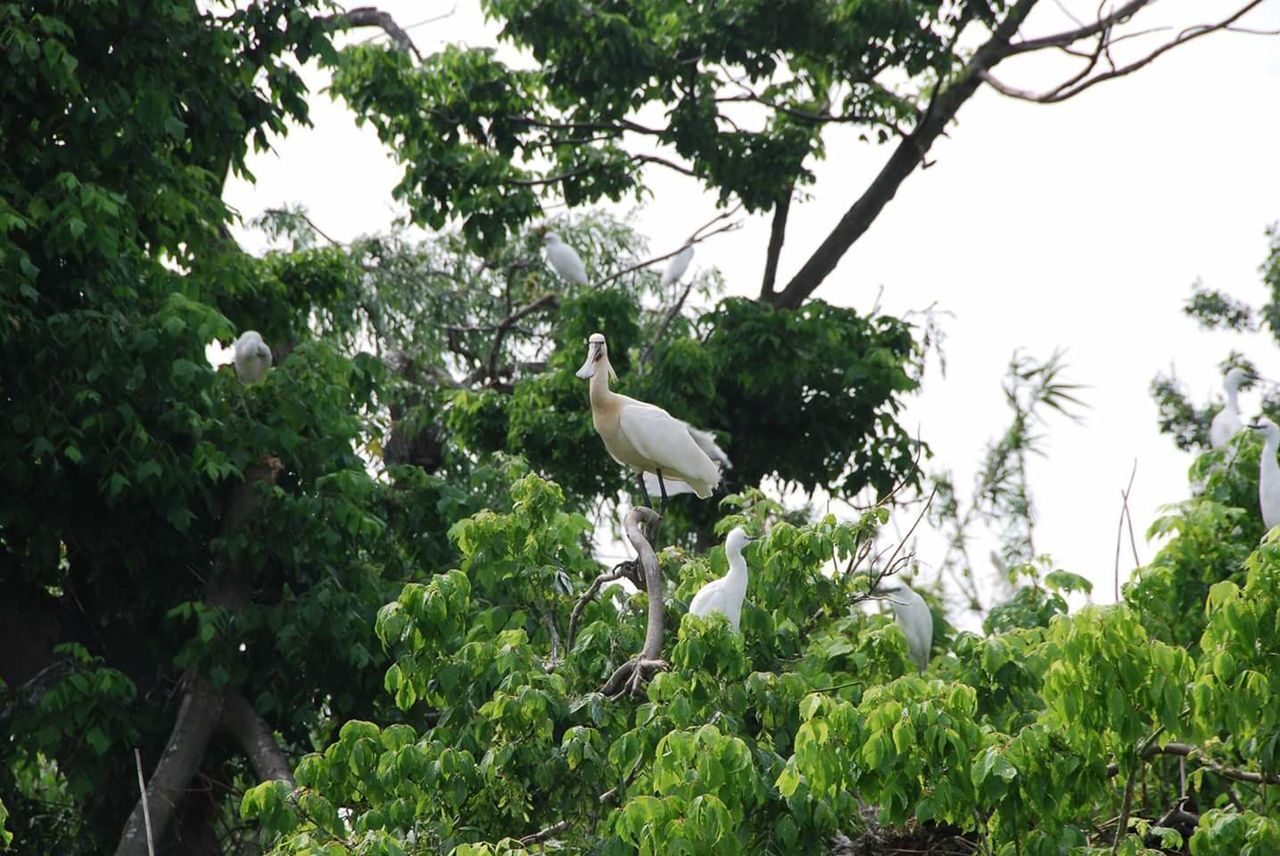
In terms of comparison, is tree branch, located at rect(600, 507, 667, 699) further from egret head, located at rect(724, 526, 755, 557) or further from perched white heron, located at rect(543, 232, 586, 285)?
perched white heron, located at rect(543, 232, 586, 285)

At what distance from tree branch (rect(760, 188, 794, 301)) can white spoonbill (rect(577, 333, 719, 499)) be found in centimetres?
502

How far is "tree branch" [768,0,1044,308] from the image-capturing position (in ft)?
34.1

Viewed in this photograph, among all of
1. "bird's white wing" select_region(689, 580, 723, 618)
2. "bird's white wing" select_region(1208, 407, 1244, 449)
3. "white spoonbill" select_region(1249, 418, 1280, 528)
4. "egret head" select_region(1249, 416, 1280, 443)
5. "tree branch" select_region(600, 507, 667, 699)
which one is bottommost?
"tree branch" select_region(600, 507, 667, 699)

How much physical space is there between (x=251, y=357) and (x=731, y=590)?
157 inches

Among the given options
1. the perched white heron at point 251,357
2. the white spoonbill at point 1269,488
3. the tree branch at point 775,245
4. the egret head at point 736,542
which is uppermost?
the tree branch at point 775,245

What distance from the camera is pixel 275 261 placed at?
26.8ft

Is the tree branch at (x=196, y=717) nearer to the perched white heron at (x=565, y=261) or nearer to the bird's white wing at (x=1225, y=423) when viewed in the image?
the perched white heron at (x=565, y=261)

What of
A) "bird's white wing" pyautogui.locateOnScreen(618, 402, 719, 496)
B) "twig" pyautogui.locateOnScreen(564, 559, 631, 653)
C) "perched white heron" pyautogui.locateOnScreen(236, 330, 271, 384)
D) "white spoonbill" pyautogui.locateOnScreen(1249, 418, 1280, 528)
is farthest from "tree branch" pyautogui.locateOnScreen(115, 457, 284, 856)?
"white spoonbill" pyautogui.locateOnScreen(1249, 418, 1280, 528)

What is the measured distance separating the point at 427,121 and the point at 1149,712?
26.9 ft

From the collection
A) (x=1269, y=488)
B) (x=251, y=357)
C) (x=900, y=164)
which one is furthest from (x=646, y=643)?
(x=900, y=164)

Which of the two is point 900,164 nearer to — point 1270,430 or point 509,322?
point 509,322

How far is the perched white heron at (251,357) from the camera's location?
26.1ft

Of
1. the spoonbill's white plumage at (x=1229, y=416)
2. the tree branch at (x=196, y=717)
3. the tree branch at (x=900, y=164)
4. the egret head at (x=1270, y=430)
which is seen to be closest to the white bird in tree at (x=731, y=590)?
the tree branch at (x=196, y=717)

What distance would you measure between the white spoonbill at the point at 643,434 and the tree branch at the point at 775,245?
5.02 meters
